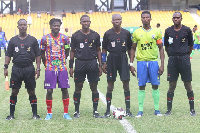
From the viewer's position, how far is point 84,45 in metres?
8.03

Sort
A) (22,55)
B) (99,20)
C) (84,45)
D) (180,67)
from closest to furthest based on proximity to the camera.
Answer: (22,55), (84,45), (180,67), (99,20)

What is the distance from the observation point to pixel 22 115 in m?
8.41

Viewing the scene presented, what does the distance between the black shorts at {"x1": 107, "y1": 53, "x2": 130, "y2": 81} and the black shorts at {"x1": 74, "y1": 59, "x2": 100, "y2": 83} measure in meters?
0.29

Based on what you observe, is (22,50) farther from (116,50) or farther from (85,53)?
(116,50)

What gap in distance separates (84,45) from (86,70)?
51cm

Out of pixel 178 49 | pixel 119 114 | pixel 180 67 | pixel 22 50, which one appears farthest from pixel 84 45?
pixel 180 67

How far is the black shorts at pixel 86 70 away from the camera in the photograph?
8078 millimetres

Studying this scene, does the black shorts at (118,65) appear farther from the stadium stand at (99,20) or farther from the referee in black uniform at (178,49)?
the stadium stand at (99,20)

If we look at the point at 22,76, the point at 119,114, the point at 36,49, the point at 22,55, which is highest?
the point at 36,49

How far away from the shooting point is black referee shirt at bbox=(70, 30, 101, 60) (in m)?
8.03

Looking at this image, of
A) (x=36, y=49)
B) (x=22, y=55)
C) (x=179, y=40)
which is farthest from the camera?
(x=179, y=40)

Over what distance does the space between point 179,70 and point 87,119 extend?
2187mm

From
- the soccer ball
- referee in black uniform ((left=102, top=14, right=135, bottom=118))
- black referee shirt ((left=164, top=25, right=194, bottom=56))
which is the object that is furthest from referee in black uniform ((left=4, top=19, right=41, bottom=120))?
black referee shirt ((left=164, top=25, right=194, bottom=56))

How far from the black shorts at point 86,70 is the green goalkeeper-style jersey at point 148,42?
96 cm
